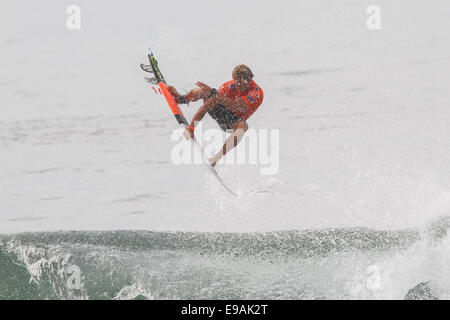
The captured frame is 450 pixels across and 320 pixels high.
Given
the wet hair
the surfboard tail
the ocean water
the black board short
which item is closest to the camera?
the wet hair

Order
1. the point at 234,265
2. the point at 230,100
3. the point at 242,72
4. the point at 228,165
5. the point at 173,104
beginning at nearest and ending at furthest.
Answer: the point at 242,72
the point at 230,100
the point at 234,265
the point at 173,104
the point at 228,165

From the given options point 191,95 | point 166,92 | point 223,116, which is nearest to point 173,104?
point 166,92

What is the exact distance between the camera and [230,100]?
1248cm

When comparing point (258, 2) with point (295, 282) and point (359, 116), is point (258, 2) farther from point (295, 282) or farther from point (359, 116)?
point (295, 282)

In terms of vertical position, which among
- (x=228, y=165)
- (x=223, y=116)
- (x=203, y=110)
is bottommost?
(x=228, y=165)

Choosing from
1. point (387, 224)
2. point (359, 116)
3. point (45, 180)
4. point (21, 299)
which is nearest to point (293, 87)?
point (359, 116)

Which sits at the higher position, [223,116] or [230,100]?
[230,100]

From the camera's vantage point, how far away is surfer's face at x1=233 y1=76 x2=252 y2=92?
12438 mm

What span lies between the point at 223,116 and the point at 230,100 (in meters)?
0.38

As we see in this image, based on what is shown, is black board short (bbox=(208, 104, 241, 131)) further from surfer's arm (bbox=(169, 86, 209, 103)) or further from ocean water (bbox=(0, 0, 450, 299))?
ocean water (bbox=(0, 0, 450, 299))

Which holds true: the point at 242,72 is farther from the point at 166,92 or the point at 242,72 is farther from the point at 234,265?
the point at 234,265

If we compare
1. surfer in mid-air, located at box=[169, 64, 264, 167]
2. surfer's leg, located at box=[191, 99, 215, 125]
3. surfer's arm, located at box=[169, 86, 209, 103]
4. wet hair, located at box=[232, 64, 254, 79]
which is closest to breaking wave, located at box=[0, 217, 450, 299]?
surfer in mid-air, located at box=[169, 64, 264, 167]
